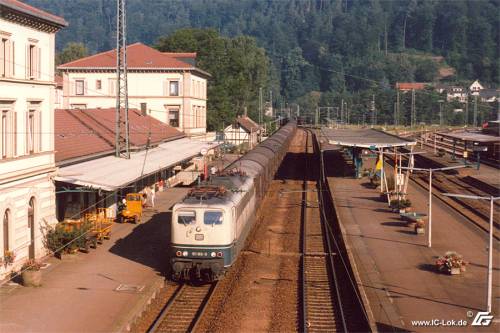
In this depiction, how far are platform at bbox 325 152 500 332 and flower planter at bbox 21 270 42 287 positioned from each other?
29.5 feet

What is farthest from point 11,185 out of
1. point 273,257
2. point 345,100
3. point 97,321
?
point 345,100

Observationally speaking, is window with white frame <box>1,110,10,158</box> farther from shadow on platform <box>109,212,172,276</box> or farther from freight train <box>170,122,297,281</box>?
freight train <box>170,122,297,281</box>

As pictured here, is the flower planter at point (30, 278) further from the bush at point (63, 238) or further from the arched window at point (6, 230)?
the bush at point (63, 238)

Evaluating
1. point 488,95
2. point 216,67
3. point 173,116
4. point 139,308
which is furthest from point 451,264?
point 488,95

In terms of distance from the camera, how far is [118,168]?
95.9 ft

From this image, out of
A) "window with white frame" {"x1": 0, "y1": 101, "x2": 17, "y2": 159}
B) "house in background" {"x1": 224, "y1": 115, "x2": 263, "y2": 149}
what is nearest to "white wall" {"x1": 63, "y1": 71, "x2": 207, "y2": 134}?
"house in background" {"x1": 224, "y1": 115, "x2": 263, "y2": 149}

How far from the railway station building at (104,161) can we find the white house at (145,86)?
353 inches

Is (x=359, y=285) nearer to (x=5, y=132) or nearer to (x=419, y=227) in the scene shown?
(x=419, y=227)

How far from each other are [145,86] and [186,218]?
40.4m

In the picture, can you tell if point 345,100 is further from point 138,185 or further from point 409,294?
point 409,294

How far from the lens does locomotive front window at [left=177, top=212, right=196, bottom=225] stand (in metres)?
19.5

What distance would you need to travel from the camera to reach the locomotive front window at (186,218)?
1950cm

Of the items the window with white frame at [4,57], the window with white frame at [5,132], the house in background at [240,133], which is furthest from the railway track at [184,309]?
the house in background at [240,133]

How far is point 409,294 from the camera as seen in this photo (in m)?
18.4
